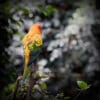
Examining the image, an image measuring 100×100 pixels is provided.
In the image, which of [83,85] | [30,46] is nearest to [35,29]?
[30,46]

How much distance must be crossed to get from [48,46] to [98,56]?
587 mm

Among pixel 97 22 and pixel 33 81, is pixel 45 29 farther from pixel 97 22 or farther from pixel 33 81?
pixel 33 81

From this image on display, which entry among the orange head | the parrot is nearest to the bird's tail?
the parrot

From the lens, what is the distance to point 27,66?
1.29 metres

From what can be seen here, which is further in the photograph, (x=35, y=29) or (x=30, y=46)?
(x=35, y=29)

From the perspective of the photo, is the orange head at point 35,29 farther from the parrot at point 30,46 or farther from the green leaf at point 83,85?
the green leaf at point 83,85

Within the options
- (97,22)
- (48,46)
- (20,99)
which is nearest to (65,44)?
(48,46)

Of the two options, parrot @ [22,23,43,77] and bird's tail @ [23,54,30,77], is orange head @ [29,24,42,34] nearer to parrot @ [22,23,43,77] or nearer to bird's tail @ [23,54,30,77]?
parrot @ [22,23,43,77]

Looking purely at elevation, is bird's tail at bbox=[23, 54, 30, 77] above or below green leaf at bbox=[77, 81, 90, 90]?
above

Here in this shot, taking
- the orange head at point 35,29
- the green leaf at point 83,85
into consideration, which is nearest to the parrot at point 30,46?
the orange head at point 35,29

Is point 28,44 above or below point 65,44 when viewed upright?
below

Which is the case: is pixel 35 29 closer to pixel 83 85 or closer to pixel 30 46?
pixel 30 46

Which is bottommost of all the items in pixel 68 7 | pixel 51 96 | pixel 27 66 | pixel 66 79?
pixel 51 96

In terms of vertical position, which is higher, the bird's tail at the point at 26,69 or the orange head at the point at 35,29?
the orange head at the point at 35,29
